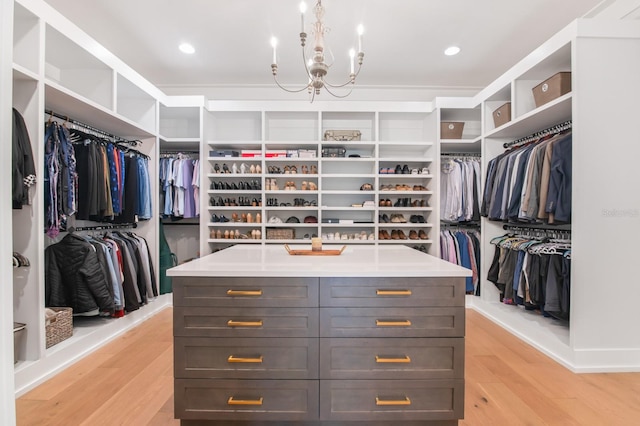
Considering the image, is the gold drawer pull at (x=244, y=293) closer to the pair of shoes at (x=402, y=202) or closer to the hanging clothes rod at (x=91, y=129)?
the hanging clothes rod at (x=91, y=129)

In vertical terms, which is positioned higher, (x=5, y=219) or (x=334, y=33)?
(x=334, y=33)

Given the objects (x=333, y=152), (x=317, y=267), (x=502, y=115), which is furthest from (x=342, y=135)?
(x=317, y=267)

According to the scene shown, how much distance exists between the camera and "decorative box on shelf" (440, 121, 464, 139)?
3736 mm

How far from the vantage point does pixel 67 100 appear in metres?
2.26

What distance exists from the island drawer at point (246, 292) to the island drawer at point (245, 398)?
0.36 metres

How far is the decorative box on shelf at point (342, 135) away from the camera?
3.80m

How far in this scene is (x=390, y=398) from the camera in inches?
54.3

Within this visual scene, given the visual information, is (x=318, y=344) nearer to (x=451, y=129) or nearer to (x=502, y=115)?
(x=502, y=115)

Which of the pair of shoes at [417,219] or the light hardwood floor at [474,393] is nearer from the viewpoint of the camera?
the light hardwood floor at [474,393]

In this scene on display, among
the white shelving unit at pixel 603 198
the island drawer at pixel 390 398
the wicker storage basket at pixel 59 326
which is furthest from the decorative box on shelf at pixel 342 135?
the wicker storage basket at pixel 59 326

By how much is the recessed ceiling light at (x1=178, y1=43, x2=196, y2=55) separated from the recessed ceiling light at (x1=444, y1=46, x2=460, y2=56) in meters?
2.80

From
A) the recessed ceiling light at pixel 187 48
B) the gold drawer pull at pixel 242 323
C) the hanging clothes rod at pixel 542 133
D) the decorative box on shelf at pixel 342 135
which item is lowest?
the gold drawer pull at pixel 242 323

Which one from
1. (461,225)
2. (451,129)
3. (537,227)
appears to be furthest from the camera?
(461,225)

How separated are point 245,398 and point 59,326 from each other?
180 centimetres
